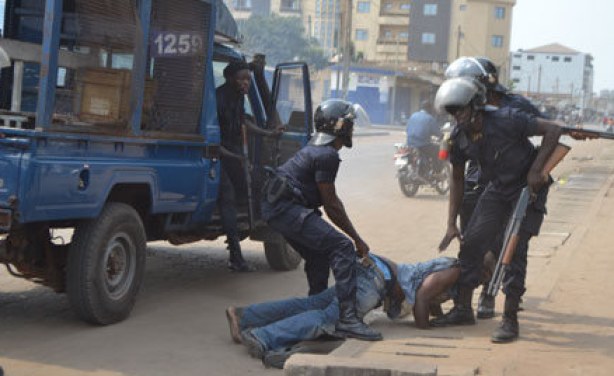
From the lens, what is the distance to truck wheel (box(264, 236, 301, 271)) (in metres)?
8.93

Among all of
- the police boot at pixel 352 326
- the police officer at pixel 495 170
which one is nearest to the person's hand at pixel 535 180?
the police officer at pixel 495 170

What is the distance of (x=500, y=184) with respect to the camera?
635cm

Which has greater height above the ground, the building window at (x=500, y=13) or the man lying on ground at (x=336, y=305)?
the building window at (x=500, y=13)

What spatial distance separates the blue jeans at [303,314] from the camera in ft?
19.0

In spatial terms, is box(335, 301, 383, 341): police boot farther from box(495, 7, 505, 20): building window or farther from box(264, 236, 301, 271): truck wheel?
box(495, 7, 505, 20): building window

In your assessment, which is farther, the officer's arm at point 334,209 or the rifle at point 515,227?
the officer's arm at point 334,209

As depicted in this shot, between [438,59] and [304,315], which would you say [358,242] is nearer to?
[304,315]

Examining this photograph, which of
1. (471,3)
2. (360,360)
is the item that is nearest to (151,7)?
(360,360)

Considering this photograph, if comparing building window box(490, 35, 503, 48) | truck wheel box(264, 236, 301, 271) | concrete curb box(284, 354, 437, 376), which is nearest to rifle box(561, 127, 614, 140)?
concrete curb box(284, 354, 437, 376)

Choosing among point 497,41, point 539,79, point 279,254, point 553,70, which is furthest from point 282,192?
point 553,70

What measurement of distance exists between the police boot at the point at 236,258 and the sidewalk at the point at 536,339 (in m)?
1.86

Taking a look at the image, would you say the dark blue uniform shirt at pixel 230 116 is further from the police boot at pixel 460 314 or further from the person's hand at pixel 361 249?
the police boot at pixel 460 314

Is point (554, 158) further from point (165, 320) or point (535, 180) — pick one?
point (165, 320)

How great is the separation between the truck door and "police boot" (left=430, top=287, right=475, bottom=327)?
284 centimetres
